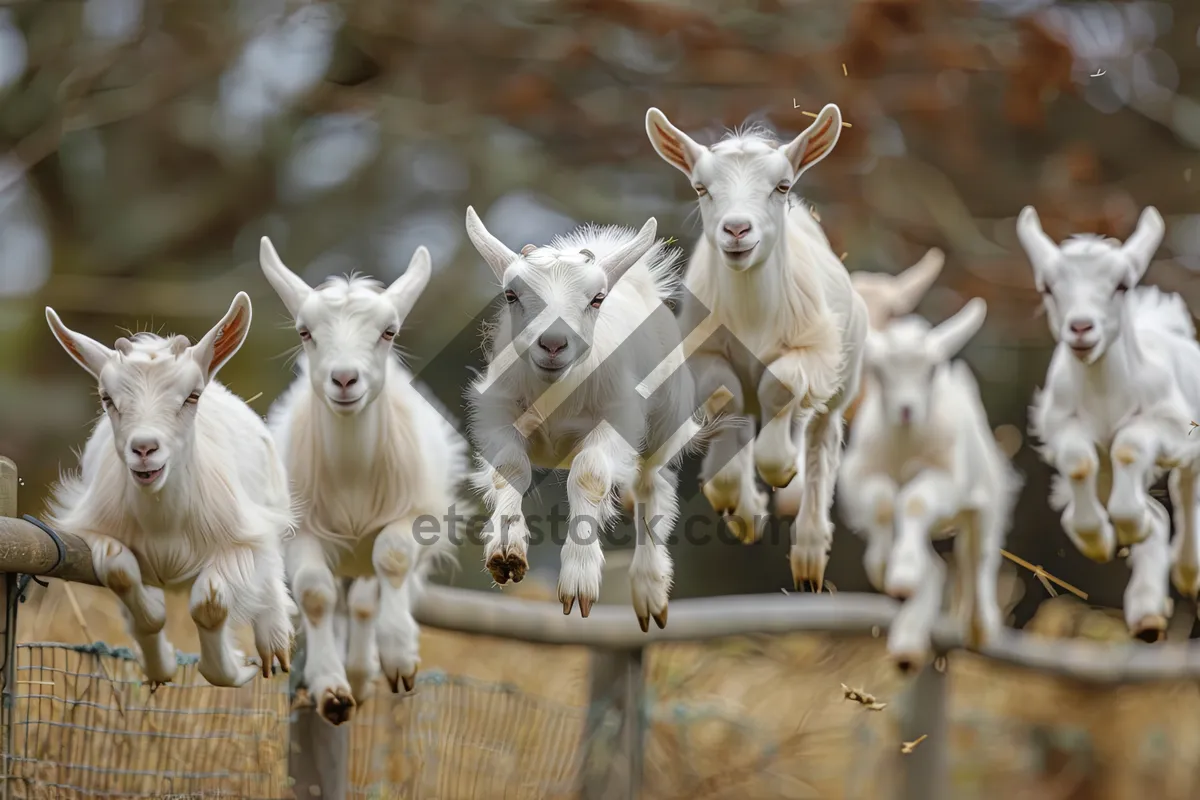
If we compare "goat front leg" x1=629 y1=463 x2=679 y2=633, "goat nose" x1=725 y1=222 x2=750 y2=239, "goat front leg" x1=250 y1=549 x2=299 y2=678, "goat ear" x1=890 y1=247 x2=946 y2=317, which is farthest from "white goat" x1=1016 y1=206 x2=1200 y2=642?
"goat front leg" x1=250 y1=549 x2=299 y2=678

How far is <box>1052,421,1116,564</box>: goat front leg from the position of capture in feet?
21.9

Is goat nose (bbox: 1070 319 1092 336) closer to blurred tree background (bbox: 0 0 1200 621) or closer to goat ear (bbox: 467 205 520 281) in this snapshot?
goat ear (bbox: 467 205 520 281)

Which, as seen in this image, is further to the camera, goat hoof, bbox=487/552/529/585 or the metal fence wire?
the metal fence wire

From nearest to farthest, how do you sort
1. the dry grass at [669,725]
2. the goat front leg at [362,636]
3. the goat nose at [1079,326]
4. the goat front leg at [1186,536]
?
1. the goat nose at [1079,326]
2. the goat front leg at [362,636]
3. the goat front leg at [1186,536]
4. the dry grass at [669,725]

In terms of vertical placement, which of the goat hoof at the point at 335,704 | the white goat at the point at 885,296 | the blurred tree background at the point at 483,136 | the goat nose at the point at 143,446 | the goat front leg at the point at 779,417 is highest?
the blurred tree background at the point at 483,136

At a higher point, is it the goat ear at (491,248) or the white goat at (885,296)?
the white goat at (885,296)

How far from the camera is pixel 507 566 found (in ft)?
14.6

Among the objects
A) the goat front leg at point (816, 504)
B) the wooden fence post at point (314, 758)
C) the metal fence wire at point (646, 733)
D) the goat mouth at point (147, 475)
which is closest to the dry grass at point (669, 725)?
the metal fence wire at point (646, 733)

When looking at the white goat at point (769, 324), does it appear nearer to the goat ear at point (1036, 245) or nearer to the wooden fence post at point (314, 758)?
the goat ear at point (1036, 245)

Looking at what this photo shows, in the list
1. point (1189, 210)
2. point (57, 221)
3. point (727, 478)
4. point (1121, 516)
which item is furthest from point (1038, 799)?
point (57, 221)

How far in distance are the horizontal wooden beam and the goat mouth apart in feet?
12.2

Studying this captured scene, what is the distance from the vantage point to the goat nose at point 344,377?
217 inches

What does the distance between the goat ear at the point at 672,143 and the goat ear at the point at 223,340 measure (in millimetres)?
1673

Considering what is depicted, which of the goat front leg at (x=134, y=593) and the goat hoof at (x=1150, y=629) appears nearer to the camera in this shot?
the goat front leg at (x=134, y=593)
